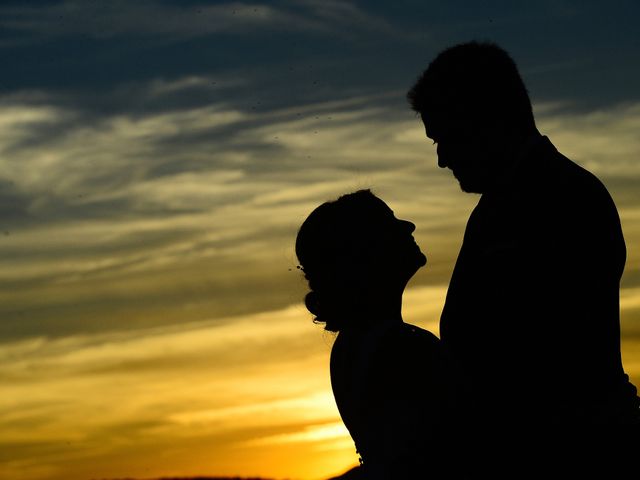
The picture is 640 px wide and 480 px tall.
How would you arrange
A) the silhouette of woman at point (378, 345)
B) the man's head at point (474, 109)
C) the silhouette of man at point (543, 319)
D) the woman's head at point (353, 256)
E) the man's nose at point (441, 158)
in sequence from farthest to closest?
the man's nose at point (441, 158), the man's head at point (474, 109), the woman's head at point (353, 256), the silhouette of man at point (543, 319), the silhouette of woman at point (378, 345)

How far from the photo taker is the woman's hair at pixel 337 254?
175 inches

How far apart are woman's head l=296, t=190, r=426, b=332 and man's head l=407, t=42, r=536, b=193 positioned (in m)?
0.61

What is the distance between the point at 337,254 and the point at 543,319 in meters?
0.87

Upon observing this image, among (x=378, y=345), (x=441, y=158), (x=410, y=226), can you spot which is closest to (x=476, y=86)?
(x=441, y=158)

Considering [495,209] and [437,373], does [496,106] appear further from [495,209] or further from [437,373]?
[437,373]

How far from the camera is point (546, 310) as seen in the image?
4.23 metres

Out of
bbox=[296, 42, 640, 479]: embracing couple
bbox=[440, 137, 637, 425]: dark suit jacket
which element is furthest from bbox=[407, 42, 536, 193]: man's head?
bbox=[440, 137, 637, 425]: dark suit jacket

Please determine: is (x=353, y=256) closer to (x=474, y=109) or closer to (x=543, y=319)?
(x=543, y=319)

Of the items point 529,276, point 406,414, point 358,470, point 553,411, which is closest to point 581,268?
point 529,276

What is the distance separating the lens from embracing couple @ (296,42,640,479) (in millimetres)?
4090

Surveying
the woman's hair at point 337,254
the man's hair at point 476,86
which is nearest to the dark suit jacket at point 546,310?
the woman's hair at point 337,254

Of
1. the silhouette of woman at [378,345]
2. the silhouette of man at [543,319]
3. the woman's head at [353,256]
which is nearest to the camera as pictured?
the silhouette of woman at [378,345]

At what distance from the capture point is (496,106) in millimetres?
4902

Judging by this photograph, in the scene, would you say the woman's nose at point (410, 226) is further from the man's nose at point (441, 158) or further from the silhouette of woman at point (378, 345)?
the man's nose at point (441, 158)
